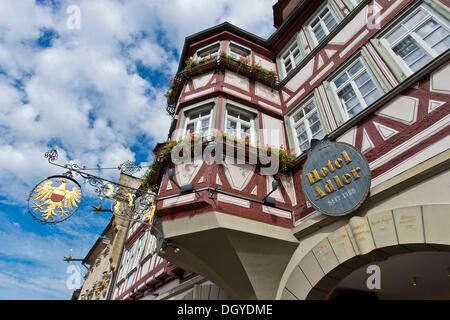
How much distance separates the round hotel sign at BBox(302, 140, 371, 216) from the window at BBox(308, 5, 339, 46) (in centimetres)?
405

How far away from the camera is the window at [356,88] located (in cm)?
558

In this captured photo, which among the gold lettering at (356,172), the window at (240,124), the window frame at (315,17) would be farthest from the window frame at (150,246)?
the window frame at (315,17)

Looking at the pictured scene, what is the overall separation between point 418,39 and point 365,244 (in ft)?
13.0

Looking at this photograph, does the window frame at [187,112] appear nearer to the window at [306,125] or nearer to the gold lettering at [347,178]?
the window at [306,125]

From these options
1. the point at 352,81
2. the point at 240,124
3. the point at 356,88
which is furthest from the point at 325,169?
the point at 240,124

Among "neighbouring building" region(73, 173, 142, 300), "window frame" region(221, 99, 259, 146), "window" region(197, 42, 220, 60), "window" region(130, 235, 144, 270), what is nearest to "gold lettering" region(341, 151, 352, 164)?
"window frame" region(221, 99, 259, 146)

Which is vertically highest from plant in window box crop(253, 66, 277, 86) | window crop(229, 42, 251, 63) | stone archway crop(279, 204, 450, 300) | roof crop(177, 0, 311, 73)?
roof crop(177, 0, 311, 73)

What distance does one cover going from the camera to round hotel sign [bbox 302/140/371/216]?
15.5 feet

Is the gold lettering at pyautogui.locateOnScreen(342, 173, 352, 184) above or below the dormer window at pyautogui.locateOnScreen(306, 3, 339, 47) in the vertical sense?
below

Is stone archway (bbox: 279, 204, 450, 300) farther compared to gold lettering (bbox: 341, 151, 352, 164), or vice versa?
gold lettering (bbox: 341, 151, 352, 164)

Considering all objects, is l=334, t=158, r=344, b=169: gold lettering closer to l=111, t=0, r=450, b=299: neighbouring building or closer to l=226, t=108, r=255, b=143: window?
l=111, t=0, r=450, b=299: neighbouring building

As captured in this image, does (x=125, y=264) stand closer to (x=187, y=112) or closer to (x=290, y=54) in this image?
(x=187, y=112)
